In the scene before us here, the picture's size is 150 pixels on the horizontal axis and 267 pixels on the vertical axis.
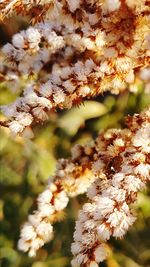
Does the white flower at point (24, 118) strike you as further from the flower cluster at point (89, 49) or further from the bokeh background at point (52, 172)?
the bokeh background at point (52, 172)

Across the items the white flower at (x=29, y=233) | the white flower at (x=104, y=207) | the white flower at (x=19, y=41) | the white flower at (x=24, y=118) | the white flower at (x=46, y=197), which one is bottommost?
the white flower at (x=29, y=233)

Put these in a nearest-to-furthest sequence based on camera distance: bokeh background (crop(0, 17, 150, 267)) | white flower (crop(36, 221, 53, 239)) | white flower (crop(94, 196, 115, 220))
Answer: white flower (crop(94, 196, 115, 220)), white flower (crop(36, 221, 53, 239)), bokeh background (crop(0, 17, 150, 267))

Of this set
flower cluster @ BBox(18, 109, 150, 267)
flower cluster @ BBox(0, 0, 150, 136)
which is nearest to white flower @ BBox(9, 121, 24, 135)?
flower cluster @ BBox(0, 0, 150, 136)

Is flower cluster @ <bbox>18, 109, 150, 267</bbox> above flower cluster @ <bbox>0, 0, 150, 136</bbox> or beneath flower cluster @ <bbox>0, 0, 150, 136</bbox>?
beneath

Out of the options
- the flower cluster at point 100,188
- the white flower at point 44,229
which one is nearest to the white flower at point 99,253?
the flower cluster at point 100,188

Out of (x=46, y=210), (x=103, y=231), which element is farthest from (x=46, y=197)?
(x=103, y=231)

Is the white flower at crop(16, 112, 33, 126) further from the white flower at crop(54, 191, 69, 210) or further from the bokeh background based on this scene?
the bokeh background
